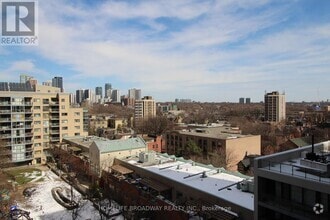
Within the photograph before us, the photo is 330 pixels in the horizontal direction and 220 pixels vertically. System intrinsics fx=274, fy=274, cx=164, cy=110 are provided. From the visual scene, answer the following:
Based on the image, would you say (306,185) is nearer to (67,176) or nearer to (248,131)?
(67,176)

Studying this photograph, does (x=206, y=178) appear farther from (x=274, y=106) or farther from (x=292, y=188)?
(x=274, y=106)

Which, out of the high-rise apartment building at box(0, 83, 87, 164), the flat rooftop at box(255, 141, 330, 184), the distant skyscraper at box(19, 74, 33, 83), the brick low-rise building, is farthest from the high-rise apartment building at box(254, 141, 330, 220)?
the distant skyscraper at box(19, 74, 33, 83)

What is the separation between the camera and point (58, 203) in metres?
29.5

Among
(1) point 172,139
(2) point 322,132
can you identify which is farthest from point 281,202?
(2) point 322,132

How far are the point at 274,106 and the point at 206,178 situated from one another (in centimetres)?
10358

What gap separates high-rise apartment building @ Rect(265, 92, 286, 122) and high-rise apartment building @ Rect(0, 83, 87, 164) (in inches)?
3508

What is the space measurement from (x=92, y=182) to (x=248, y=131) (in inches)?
1920

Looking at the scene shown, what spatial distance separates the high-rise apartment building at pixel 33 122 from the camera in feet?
150

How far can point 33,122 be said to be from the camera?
49219mm

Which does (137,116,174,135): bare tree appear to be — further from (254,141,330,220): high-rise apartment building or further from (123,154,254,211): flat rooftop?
(254,141,330,220): high-rise apartment building

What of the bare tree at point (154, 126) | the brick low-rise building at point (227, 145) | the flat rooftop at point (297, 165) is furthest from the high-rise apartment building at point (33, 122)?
the flat rooftop at point (297, 165)

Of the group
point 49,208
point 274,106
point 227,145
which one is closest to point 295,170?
point 49,208

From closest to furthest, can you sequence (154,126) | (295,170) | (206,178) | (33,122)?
1. (295,170)
2. (206,178)
3. (33,122)
4. (154,126)

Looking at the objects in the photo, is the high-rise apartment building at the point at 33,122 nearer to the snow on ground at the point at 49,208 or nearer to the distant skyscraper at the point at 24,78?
the snow on ground at the point at 49,208
